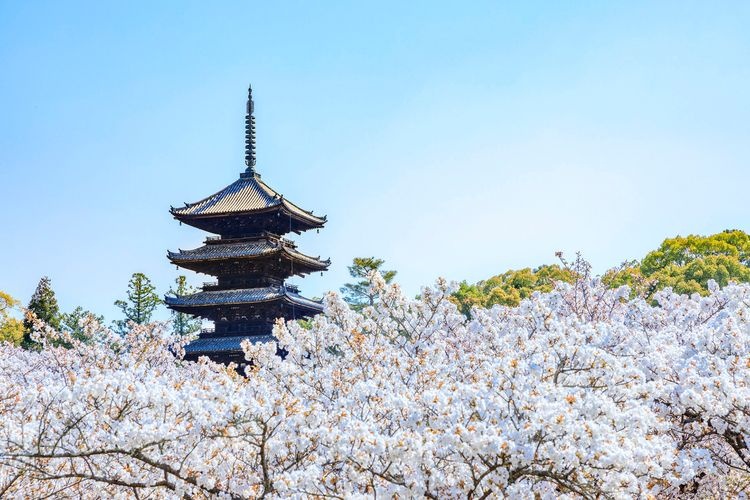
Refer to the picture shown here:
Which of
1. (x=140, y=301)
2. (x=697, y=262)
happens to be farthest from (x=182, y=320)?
(x=697, y=262)

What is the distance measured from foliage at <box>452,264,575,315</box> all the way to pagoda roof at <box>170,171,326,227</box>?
14584mm

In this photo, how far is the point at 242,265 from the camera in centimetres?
2981

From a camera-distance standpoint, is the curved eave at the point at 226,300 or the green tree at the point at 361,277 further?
the green tree at the point at 361,277

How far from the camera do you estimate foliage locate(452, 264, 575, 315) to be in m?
44.8

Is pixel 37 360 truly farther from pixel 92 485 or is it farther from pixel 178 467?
pixel 178 467

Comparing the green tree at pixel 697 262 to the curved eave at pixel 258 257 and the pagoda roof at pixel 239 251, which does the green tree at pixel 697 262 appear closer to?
the curved eave at pixel 258 257

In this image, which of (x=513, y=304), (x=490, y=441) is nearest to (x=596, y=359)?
(x=490, y=441)

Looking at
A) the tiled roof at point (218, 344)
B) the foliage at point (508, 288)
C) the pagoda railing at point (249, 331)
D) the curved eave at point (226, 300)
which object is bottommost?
the tiled roof at point (218, 344)

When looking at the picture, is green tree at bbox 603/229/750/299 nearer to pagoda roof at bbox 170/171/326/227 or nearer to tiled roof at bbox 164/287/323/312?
pagoda roof at bbox 170/171/326/227

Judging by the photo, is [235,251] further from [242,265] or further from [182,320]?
[182,320]

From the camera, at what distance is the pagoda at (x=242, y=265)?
28547 millimetres

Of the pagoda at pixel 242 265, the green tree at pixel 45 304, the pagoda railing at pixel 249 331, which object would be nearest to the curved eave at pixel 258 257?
the pagoda at pixel 242 265

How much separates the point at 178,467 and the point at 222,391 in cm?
95

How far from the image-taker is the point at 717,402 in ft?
24.6
